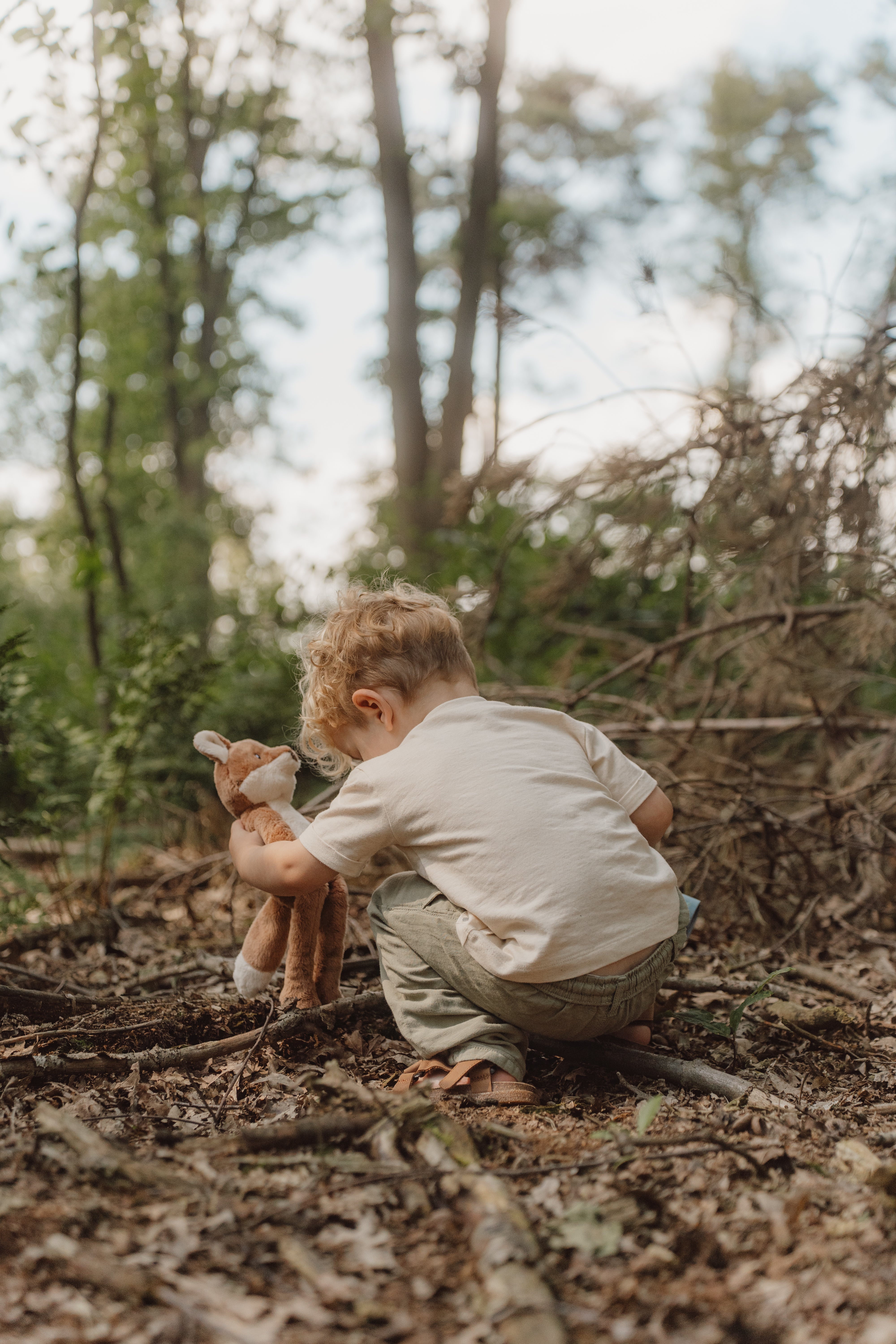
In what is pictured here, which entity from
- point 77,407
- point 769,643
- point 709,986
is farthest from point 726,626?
point 77,407

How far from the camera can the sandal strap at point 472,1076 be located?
2.05 meters

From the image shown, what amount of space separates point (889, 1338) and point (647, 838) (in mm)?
1282

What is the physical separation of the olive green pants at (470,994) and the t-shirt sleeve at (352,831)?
0.23 metres

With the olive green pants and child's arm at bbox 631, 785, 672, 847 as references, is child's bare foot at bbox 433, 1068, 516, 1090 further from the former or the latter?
child's arm at bbox 631, 785, 672, 847

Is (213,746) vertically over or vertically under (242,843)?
over

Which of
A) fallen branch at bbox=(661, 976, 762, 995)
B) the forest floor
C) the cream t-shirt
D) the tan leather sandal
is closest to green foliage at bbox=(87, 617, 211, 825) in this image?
the forest floor

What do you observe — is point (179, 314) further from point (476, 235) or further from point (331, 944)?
point (331, 944)

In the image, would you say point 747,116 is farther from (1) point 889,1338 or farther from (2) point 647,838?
(1) point 889,1338

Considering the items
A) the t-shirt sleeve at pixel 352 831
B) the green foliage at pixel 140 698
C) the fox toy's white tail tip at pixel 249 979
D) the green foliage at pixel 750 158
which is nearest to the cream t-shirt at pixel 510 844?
the t-shirt sleeve at pixel 352 831

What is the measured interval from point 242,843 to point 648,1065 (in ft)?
3.61

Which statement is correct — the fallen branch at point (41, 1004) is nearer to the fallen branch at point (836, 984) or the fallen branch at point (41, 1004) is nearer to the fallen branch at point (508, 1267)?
the fallen branch at point (508, 1267)

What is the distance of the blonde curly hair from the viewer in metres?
2.27

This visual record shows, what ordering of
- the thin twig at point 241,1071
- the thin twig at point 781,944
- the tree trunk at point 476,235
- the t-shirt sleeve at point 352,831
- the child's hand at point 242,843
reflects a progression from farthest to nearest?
the tree trunk at point 476,235 < the thin twig at point 781,944 < the child's hand at point 242,843 < the t-shirt sleeve at point 352,831 < the thin twig at point 241,1071

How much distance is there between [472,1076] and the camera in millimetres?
2074
